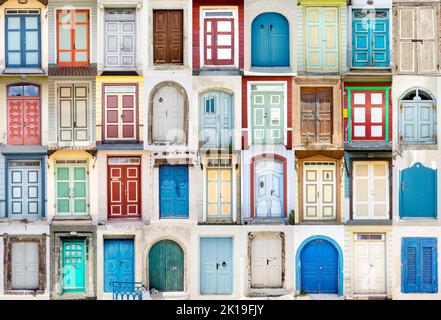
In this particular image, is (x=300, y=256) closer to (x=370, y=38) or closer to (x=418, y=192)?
(x=418, y=192)

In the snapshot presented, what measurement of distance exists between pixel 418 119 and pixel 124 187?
3989mm

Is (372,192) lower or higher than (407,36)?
lower

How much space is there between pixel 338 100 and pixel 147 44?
8.60ft

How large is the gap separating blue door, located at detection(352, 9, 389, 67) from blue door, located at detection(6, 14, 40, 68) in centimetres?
421

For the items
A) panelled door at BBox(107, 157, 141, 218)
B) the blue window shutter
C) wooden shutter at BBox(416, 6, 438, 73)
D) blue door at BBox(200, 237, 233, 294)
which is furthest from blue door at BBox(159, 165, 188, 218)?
wooden shutter at BBox(416, 6, 438, 73)

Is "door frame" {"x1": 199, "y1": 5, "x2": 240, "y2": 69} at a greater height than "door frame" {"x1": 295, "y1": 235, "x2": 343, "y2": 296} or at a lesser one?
greater

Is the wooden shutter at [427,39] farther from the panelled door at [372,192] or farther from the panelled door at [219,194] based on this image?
the panelled door at [219,194]

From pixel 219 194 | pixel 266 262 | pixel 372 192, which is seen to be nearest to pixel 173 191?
pixel 219 194

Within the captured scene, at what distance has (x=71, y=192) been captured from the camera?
7.30 m

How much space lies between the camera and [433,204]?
7.33 meters

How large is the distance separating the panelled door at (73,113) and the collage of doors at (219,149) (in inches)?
0.6

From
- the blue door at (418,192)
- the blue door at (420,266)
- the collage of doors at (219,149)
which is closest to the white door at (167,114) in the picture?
the collage of doors at (219,149)

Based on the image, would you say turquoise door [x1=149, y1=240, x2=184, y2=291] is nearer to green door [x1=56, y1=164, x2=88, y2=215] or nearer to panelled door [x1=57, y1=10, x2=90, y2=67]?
green door [x1=56, y1=164, x2=88, y2=215]

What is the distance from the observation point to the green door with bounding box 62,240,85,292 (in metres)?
7.29
